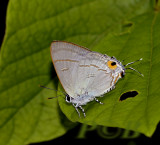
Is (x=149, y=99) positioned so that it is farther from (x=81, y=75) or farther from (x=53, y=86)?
(x=53, y=86)

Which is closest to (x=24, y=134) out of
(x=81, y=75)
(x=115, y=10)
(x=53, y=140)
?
(x=53, y=140)

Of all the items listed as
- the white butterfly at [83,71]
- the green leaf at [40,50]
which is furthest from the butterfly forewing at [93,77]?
the green leaf at [40,50]

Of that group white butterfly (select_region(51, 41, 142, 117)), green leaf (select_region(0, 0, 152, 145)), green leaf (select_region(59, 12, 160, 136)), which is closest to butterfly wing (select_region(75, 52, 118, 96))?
white butterfly (select_region(51, 41, 142, 117))

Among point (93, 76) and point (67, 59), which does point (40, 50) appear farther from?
point (93, 76)

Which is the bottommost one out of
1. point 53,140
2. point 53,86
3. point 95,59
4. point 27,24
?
point 53,140

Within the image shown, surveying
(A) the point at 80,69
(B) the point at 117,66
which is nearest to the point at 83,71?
(A) the point at 80,69

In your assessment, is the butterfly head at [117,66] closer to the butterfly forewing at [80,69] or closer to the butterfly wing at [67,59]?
the butterfly forewing at [80,69]
